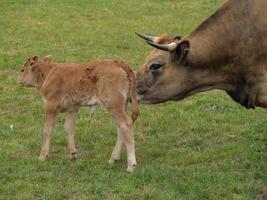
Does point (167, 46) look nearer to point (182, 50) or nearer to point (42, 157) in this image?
point (182, 50)

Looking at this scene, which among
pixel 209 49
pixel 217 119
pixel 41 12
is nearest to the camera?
pixel 209 49

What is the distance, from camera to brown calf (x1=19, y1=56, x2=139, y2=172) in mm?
8234

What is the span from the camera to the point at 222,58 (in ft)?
26.6

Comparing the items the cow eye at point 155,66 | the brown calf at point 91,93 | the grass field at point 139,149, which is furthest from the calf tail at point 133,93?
the grass field at point 139,149

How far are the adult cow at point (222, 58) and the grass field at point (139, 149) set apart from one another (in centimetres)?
94

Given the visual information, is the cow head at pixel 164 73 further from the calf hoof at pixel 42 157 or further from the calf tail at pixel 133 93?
the calf hoof at pixel 42 157

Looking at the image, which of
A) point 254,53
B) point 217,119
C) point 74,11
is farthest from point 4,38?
point 254,53

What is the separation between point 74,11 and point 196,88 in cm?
1305

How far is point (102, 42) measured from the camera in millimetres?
16625

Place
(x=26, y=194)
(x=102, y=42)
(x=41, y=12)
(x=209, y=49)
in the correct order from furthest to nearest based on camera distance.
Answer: (x=41, y=12) → (x=102, y=42) → (x=209, y=49) → (x=26, y=194)

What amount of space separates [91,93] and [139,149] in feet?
4.15

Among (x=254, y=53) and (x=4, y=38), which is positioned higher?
(x=254, y=53)

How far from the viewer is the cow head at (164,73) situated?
805 cm

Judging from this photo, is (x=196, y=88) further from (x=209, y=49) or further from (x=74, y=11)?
(x=74, y=11)
